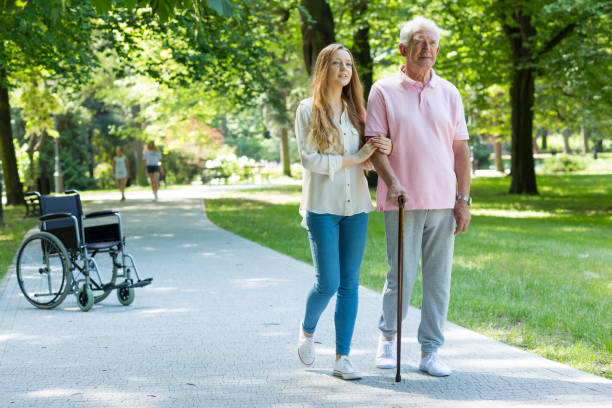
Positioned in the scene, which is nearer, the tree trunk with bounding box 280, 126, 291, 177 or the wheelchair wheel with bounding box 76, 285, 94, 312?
the wheelchair wheel with bounding box 76, 285, 94, 312

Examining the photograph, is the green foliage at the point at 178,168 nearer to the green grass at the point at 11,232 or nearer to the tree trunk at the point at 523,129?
the green grass at the point at 11,232

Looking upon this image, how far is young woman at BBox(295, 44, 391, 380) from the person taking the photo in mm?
4402

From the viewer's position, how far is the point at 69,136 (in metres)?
38.0

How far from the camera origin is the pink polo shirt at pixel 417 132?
4.46 metres

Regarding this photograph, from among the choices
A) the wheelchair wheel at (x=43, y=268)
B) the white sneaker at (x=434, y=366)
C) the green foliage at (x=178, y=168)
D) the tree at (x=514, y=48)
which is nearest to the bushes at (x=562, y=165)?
the tree at (x=514, y=48)

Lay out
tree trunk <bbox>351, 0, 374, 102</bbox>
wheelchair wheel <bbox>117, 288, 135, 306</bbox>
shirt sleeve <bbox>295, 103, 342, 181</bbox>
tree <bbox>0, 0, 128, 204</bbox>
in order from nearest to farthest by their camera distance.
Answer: shirt sleeve <bbox>295, 103, 342, 181</bbox>, wheelchair wheel <bbox>117, 288, 135, 306</bbox>, tree <bbox>0, 0, 128, 204</bbox>, tree trunk <bbox>351, 0, 374, 102</bbox>

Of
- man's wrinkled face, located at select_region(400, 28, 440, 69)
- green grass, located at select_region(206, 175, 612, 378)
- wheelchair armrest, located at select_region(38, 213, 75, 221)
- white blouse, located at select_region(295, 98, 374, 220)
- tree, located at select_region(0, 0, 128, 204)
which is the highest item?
tree, located at select_region(0, 0, 128, 204)

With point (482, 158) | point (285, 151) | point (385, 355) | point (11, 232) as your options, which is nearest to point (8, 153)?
point (11, 232)

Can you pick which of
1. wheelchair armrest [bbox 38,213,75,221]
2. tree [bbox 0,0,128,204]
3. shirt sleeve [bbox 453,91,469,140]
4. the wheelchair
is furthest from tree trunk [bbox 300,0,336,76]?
shirt sleeve [bbox 453,91,469,140]

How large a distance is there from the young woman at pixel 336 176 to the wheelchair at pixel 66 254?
117 inches

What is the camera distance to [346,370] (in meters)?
4.55

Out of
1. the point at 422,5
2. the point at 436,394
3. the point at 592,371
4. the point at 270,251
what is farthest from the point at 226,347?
the point at 422,5

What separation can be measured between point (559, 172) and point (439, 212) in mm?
36965

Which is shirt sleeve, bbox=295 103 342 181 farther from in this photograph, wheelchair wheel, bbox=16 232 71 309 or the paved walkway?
wheelchair wheel, bbox=16 232 71 309
